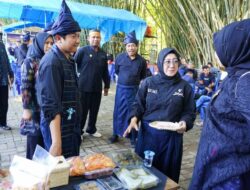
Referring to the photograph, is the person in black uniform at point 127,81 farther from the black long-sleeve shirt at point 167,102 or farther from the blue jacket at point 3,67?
the blue jacket at point 3,67

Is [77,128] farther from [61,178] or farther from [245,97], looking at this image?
[245,97]

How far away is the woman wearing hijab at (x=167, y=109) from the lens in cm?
235

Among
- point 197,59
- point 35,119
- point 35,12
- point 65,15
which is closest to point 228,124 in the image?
point 65,15

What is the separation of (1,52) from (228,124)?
4.27 meters

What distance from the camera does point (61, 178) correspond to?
5.05ft

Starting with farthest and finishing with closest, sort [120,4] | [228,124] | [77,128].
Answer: [120,4] < [77,128] < [228,124]

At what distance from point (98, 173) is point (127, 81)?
2.76 m

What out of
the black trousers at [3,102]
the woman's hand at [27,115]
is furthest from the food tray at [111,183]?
the black trousers at [3,102]

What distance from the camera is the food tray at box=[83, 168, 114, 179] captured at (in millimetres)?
1651

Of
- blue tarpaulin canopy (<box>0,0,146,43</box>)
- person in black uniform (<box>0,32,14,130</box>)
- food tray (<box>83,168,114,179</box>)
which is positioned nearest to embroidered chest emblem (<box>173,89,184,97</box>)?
food tray (<box>83,168,114,179</box>)

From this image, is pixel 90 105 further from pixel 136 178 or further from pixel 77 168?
pixel 136 178

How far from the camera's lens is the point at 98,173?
5.50 feet

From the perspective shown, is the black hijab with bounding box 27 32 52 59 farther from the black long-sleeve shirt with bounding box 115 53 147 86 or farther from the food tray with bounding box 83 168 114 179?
the black long-sleeve shirt with bounding box 115 53 147 86

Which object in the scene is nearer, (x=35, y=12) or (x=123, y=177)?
(x=123, y=177)
